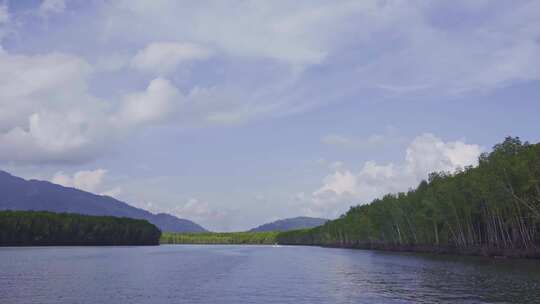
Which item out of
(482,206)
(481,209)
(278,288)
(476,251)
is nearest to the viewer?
(278,288)

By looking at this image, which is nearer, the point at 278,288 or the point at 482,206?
the point at 278,288

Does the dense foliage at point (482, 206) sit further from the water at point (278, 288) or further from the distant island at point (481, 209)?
the water at point (278, 288)

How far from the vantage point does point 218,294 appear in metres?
45.8

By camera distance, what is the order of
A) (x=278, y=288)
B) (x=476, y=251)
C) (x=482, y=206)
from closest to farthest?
(x=278, y=288)
(x=482, y=206)
(x=476, y=251)

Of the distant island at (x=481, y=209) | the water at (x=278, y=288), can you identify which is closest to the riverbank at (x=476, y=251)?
the distant island at (x=481, y=209)

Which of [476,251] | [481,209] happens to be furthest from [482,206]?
[476,251]

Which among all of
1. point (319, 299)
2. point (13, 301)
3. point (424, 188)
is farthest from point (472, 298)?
point (424, 188)

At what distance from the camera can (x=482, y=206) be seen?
10450 centimetres

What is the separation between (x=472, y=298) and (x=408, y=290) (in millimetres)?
7884

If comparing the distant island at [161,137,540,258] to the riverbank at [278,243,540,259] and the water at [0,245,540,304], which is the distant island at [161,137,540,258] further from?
the water at [0,245,540,304]

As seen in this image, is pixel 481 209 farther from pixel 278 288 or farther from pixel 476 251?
pixel 278 288

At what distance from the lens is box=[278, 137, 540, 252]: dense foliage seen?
281 ft

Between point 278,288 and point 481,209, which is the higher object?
point 481,209

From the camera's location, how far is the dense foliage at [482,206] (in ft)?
281
